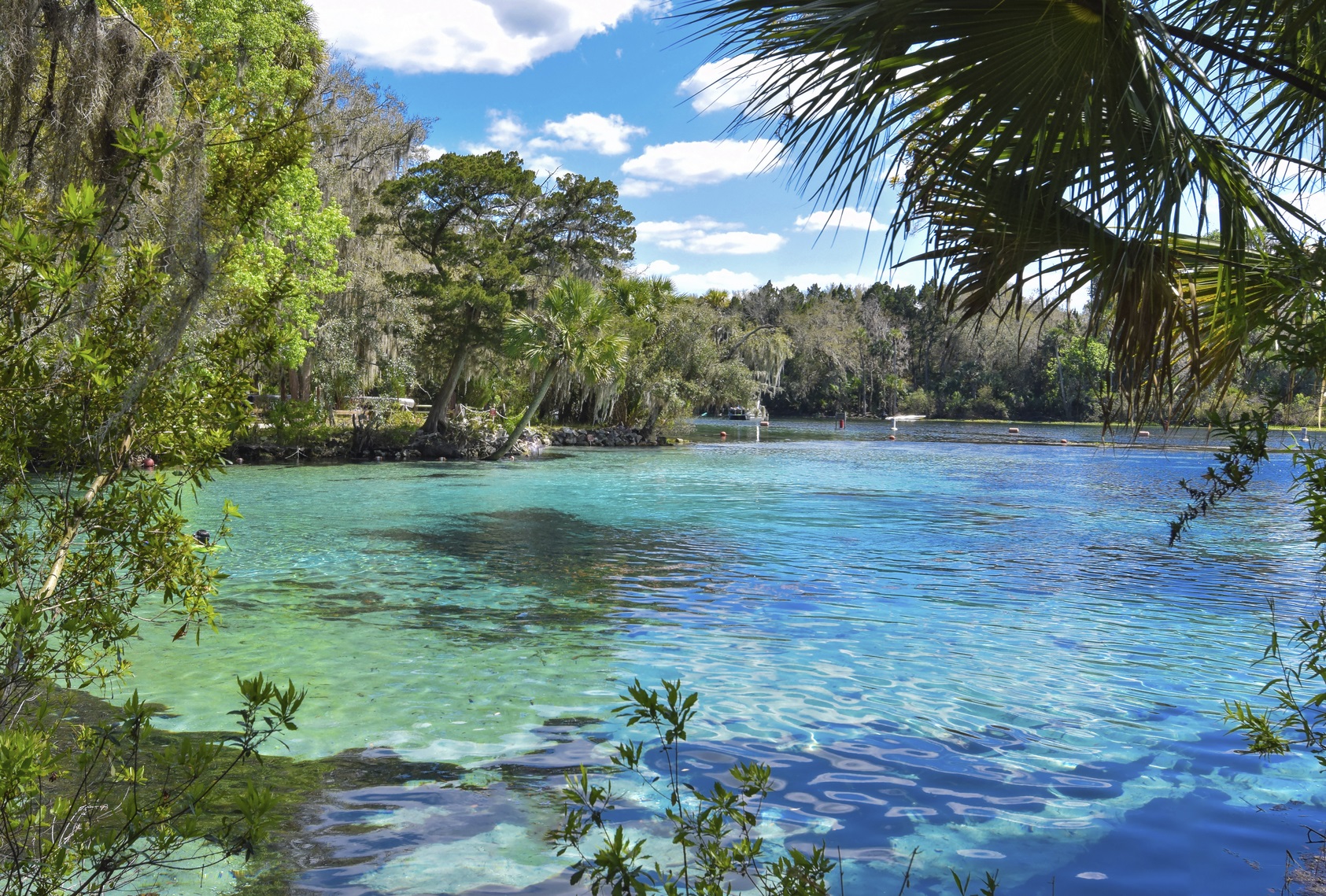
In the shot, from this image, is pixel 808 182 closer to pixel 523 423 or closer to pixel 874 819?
pixel 874 819

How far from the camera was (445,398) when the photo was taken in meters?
27.9

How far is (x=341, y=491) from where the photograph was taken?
60.5 feet

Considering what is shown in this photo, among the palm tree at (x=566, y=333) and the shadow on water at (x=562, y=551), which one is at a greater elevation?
the palm tree at (x=566, y=333)

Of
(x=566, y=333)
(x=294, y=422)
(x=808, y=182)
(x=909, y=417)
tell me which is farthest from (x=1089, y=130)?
(x=909, y=417)

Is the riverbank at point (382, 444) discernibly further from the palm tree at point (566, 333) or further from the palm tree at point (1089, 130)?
the palm tree at point (1089, 130)

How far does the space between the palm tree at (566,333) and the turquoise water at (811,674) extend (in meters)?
11.1

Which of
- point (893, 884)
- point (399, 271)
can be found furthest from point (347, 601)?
point (399, 271)

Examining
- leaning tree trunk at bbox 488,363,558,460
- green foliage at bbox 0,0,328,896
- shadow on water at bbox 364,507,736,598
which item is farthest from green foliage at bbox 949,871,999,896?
leaning tree trunk at bbox 488,363,558,460

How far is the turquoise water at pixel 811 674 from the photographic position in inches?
161

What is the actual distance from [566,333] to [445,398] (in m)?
4.86

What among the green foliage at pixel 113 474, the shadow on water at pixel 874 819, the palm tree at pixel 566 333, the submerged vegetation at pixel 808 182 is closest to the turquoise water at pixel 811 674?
the shadow on water at pixel 874 819

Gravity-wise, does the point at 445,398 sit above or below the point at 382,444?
above

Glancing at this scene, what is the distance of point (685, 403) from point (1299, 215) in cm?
3434

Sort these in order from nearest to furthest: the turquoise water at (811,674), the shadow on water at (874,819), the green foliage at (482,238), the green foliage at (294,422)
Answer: the shadow on water at (874,819) < the turquoise water at (811,674) < the green foliage at (294,422) < the green foliage at (482,238)
